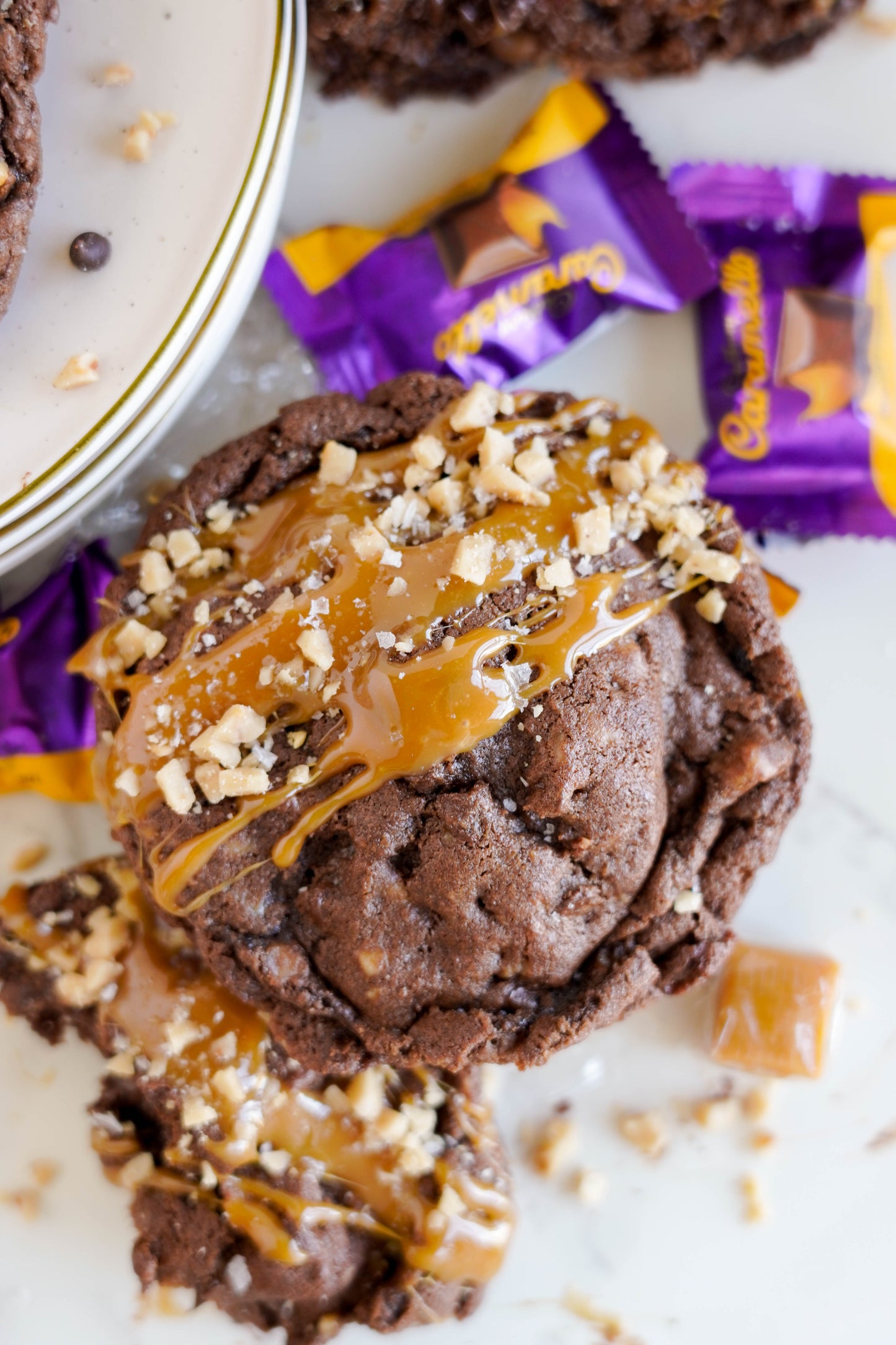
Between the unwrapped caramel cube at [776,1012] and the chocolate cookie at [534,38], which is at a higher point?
the chocolate cookie at [534,38]

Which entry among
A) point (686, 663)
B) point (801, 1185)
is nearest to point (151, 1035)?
point (686, 663)

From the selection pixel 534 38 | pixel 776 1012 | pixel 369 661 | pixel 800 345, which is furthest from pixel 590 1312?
pixel 534 38

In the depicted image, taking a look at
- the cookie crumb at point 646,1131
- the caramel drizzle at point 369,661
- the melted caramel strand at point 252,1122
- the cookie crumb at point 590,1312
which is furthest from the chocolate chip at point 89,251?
the cookie crumb at point 590,1312

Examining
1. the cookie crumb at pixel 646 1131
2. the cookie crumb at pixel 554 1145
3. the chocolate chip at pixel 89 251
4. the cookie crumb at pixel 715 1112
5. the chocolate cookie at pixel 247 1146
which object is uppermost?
the chocolate chip at pixel 89 251

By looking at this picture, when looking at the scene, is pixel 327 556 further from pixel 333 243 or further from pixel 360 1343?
pixel 360 1343

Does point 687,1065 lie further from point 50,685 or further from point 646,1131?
point 50,685

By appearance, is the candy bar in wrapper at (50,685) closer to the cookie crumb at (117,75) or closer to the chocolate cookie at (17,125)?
the chocolate cookie at (17,125)
